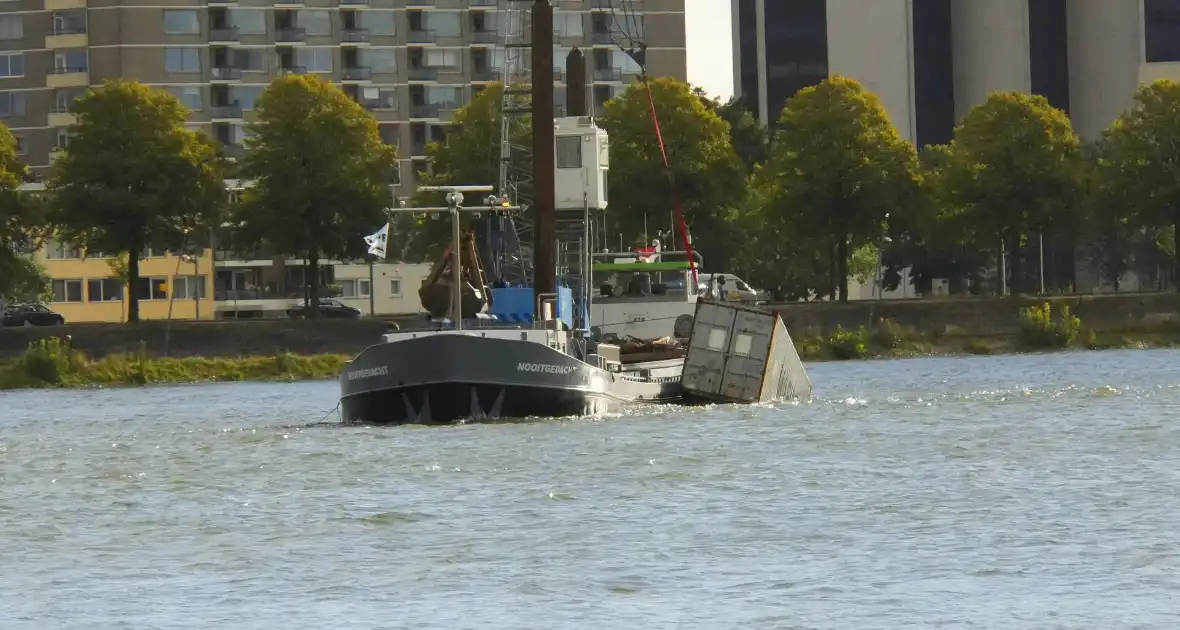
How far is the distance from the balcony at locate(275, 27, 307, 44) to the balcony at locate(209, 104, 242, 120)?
5.81m

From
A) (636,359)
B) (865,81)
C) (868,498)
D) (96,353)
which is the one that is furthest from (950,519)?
(865,81)

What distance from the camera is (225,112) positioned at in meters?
175

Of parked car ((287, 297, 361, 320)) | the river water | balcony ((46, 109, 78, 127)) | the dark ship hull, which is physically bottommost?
the river water

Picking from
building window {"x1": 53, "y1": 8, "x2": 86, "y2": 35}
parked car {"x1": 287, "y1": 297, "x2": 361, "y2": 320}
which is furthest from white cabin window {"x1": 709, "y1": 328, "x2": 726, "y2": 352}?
building window {"x1": 53, "y1": 8, "x2": 86, "y2": 35}

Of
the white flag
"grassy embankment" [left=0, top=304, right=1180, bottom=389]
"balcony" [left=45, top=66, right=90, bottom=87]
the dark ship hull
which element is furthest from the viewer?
"balcony" [left=45, top=66, right=90, bottom=87]

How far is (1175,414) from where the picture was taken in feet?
172

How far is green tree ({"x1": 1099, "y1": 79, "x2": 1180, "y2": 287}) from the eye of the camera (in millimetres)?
113562

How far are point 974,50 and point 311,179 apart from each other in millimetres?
71294

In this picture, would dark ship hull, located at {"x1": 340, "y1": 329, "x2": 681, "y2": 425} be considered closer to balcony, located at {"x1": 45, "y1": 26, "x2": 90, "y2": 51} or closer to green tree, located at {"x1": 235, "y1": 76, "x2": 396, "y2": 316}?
green tree, located at {"x1": 235, "y1": 76, "x2": 396, "y2": 316}

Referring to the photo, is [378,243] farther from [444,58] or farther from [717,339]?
[444,58]

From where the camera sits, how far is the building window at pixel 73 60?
17150 centimetres

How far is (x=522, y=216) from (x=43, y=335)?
57.4 m

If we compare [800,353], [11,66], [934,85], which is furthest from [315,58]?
[800,353]

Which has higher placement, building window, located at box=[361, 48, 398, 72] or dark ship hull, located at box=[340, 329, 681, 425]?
building window, located at box=[361, 48, 398, 72]
